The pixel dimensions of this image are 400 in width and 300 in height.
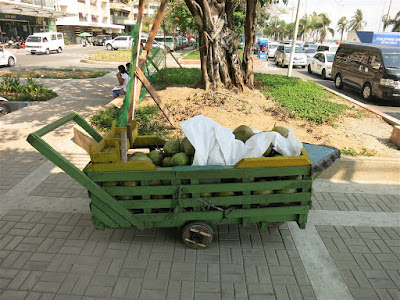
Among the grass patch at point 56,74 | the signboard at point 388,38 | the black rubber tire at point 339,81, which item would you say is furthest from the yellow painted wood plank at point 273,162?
the signboard at point 388,38

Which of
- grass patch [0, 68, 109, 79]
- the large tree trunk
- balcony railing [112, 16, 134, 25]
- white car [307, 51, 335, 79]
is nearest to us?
the large tree trunk

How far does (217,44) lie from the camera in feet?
27.0

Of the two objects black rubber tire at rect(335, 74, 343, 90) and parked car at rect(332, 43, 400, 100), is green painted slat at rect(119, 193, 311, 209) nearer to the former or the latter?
parked car at rect(332, 43, 400, 100)

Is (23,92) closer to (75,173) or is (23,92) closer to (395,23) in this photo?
(75,173)

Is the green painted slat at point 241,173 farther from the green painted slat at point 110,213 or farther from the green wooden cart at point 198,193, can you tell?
the green painted slat at point 110,213

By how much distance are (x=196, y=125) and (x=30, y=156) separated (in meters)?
4.14

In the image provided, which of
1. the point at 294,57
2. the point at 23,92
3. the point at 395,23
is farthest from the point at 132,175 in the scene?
the point at 395,23

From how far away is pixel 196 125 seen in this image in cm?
316

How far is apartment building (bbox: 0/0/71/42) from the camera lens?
3619 centimetres

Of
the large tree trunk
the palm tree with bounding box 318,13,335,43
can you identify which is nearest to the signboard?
the large tree trunk

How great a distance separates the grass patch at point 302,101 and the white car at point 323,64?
210 inches

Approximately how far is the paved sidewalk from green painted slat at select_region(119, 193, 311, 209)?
2.03 ft

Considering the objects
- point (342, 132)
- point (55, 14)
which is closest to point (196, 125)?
point (342, 132)

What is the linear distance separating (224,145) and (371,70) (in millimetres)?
10449
